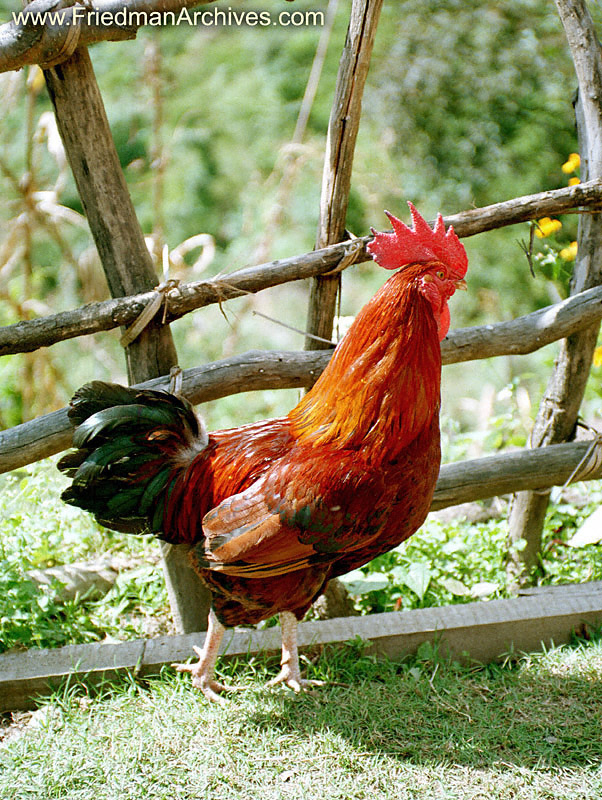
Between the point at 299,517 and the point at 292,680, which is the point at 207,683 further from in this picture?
the point at 299,517

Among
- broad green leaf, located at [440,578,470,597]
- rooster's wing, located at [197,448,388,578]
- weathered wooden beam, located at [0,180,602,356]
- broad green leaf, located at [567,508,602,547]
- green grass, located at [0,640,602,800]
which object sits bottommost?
broad green leaf, located at [440,578,470,597]

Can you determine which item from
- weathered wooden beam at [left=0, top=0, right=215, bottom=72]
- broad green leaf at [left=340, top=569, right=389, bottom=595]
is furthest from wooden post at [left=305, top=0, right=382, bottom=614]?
broad green leaf at [left=340, top=569, right=389, bottom=595]

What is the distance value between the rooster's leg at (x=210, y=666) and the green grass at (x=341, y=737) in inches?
2.3

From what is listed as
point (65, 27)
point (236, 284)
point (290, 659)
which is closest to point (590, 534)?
point (290, 659)

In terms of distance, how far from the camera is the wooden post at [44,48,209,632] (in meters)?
2.23

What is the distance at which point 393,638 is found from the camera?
2701 millimetres

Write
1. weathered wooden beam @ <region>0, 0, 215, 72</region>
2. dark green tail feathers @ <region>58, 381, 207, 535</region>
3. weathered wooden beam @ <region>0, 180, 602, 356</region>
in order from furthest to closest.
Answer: weathered wooden beam @ <region>0, 180, 602, 356</region> → dark green tail feathers @ <region>58, 381, 207, 535</region> → weathered wooden beam @ <region>0, 0, 215, 72</region>

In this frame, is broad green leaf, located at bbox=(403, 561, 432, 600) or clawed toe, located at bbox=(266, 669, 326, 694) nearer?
clawed toe, located at bbox=(266, 669, 326, 694)

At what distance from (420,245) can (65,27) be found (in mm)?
1255

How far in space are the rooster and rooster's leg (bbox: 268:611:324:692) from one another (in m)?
0.26

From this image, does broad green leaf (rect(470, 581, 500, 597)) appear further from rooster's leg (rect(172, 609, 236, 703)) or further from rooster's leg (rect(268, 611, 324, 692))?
rooster's leg (rect(172, 609, 236, 703))

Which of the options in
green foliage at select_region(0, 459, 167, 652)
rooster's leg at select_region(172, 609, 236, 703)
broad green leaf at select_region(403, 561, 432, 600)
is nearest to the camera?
rooster's leg at select_region(172, 609, 236, 703)

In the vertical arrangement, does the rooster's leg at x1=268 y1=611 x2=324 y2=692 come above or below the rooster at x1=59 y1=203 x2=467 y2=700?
below

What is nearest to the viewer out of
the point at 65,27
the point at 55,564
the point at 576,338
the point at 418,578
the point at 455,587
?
the point at 65,27
